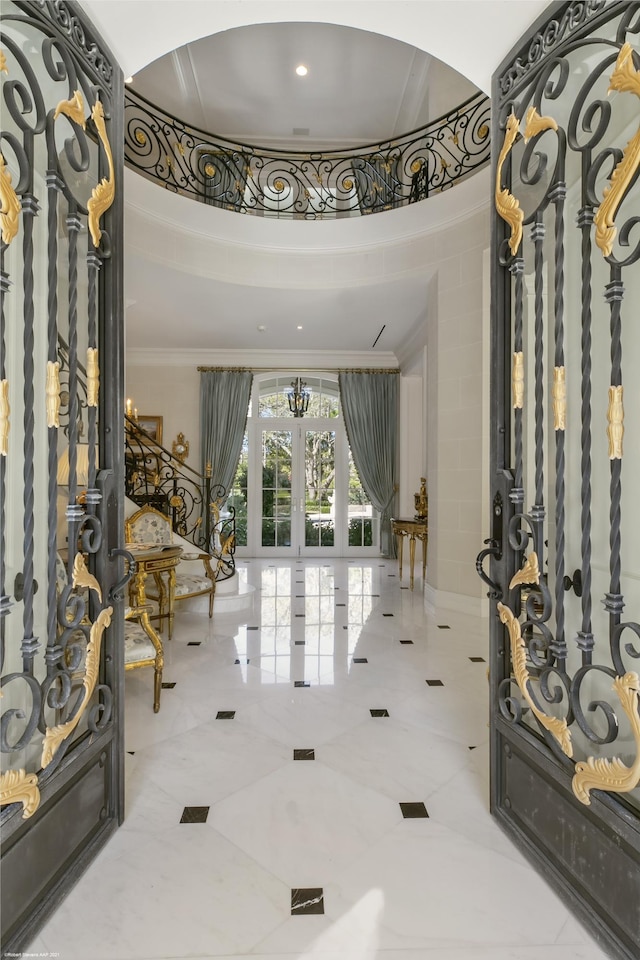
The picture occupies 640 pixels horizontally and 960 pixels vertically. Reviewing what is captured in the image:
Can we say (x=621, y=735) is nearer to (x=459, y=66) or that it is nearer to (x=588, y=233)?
(x=588, y=233)

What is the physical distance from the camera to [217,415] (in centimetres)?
835

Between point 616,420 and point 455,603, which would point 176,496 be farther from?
point 616,420

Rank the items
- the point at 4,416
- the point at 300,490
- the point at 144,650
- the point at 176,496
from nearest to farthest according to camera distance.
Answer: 1. the point at 4,416
2. the point at 144,650
3. the point at 176,496
4. the point at 300,490

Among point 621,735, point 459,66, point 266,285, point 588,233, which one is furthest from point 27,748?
point 266,285

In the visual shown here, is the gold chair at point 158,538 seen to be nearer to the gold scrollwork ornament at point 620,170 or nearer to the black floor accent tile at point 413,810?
the black floor accent tile at point 413,810

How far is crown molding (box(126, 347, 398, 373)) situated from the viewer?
27.4ft

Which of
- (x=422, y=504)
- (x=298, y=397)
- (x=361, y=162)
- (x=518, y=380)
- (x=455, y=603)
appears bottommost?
(x=455, y=603)

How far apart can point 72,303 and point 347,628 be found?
3.66m

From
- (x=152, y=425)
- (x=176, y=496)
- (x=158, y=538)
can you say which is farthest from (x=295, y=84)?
(x=158, y=538)

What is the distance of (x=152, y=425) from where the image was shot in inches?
331

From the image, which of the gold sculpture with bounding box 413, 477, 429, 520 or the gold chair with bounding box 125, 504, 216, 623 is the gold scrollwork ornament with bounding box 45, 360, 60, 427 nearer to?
the gold chair with bounding box 125, 504, 216, 623

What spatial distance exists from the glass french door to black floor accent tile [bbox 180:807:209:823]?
662 centimetres

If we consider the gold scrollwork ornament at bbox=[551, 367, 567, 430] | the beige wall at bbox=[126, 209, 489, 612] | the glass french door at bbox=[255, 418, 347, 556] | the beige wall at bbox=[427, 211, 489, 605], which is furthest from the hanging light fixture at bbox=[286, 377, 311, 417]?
the gold scrollwork ornament at bbox=[551, 367, 567, 430]

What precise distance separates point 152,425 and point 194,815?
7210 millimetres
